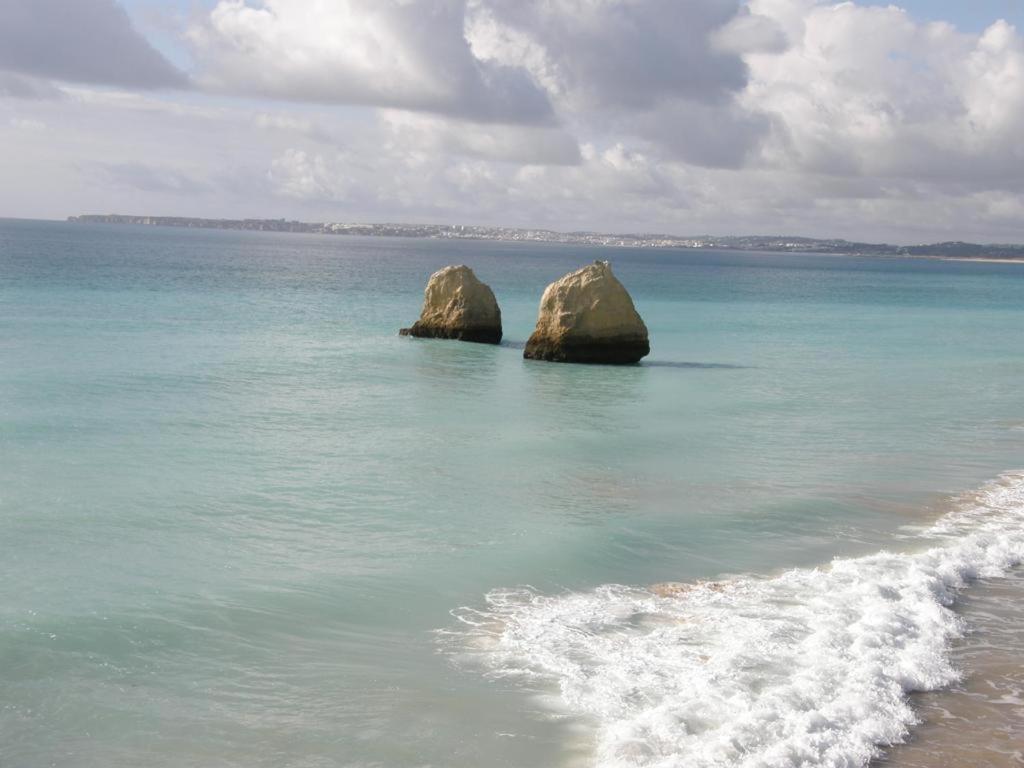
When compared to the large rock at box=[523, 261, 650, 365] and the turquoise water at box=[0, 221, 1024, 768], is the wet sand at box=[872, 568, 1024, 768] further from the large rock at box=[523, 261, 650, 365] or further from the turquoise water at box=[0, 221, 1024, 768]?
the large rock at box=[523, 261, 650, 365]

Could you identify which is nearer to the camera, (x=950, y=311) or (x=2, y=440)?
(x=2, y=440)

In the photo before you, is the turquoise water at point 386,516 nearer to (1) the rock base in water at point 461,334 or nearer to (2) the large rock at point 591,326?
(2) the large rock at point 591,326

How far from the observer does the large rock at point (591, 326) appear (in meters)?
31.5

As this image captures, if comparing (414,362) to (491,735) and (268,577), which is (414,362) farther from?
(491,735)

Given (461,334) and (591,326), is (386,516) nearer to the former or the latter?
(591,326)

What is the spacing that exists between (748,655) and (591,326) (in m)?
23.0

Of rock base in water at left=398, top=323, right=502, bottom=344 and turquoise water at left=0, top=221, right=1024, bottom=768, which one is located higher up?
rock base in water at left=398, top=323, right=502, bottom=344

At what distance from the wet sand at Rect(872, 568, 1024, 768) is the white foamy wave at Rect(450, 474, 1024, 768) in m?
0.17

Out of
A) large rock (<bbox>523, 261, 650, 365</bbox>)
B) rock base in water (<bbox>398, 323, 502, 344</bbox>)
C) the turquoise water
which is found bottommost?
the turquoise water

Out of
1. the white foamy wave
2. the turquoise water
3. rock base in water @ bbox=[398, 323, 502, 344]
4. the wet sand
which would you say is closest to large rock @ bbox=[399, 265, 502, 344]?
rock base in water @ bbox=[398, 323, 502, 344]

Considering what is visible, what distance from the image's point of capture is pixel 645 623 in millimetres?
9977

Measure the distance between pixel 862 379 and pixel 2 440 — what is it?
23.3 m

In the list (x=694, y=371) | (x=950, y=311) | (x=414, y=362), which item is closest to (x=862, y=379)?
(x=694, y=371)

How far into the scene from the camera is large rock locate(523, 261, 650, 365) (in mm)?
31484
